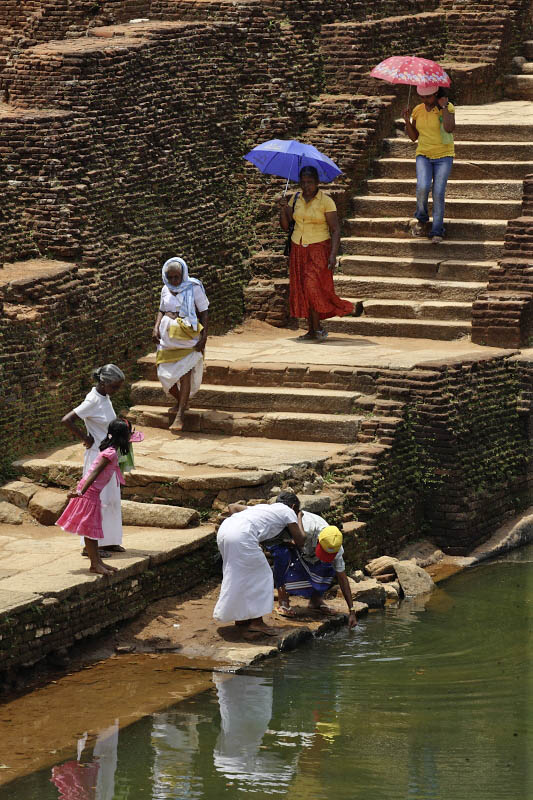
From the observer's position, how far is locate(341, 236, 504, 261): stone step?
14086mm

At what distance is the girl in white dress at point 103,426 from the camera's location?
9359 millimetres

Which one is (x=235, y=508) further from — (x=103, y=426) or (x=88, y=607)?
(x=88, y=607)

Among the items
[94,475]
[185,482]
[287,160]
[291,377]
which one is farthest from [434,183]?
[94,475]

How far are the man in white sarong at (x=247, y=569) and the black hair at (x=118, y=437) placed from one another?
0.82 meters

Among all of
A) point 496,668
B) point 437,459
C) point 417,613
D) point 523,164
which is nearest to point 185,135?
point 523,164

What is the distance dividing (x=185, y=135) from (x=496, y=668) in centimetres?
675

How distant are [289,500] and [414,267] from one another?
4.98 meters

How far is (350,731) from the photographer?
8.18 m

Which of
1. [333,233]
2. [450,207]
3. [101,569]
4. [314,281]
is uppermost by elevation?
[450,207]

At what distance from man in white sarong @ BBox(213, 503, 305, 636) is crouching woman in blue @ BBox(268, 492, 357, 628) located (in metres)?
0.33

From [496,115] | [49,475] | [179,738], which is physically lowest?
[179,738]

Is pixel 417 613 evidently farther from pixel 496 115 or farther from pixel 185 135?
pixel 496 115

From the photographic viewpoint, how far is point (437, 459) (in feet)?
39.0

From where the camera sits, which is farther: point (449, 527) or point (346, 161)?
point (346, 161)
